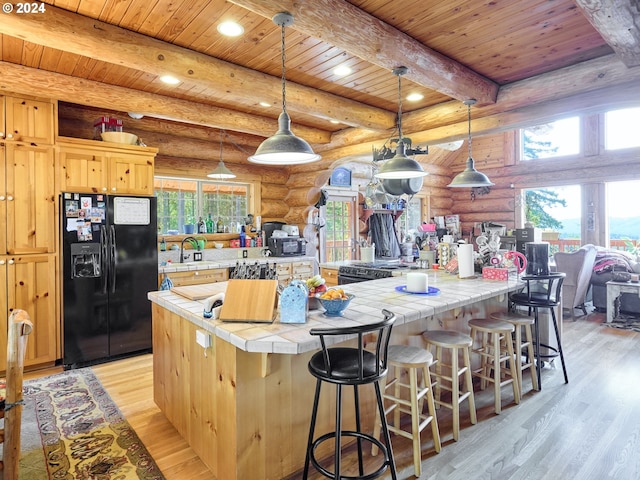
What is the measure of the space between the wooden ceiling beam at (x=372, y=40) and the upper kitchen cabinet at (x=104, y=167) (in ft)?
8.36

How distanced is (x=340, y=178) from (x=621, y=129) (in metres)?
5.53

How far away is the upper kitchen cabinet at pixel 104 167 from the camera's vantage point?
355 centimetres

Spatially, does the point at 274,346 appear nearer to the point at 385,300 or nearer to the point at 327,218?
the point at 385,300

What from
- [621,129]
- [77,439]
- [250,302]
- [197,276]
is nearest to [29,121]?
[197,276]

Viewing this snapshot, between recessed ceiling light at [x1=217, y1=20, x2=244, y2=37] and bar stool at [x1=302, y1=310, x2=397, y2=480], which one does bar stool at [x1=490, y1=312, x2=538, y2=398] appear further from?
recessed ceiling light at [x1=217, y1=20, x2=244, y2=37]

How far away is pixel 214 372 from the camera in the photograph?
195cm

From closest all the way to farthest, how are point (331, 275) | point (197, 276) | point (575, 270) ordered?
point (197, 276), point (331, 275), point (575, 270)

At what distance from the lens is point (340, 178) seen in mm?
7004

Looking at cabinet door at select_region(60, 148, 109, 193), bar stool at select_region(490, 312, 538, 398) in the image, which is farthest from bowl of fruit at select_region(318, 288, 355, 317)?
cabinet door at select_region(60, 148, 109, 193)

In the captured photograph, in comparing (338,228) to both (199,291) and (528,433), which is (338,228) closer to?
(199,291)

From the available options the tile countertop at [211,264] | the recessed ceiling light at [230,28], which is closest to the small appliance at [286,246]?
the tile countertop at [211,264]

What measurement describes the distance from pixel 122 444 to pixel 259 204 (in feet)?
13.5

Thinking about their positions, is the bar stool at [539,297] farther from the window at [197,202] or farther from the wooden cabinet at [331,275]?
the window at [197,202]

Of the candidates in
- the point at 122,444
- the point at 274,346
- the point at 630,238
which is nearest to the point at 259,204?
the point at 122,444
